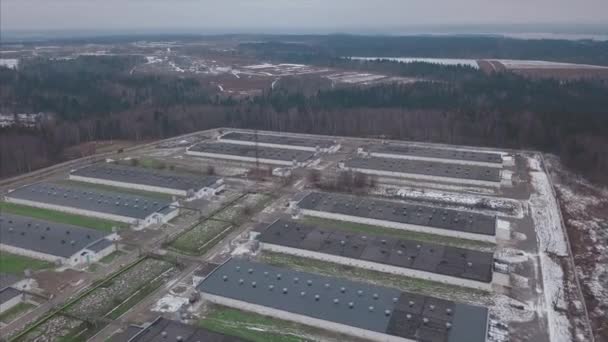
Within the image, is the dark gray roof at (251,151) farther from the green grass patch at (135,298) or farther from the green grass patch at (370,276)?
the green grass patch at (135,298)

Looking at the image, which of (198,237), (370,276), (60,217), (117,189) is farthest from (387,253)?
(117,189)

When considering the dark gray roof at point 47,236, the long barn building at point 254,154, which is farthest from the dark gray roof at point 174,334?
the long barn building at point 254,154

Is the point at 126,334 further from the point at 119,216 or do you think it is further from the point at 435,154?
the point at 435,154

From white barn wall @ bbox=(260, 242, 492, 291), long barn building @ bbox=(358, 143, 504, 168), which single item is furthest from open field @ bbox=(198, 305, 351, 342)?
long barn building @ bbox=(358, 143, 504, 168)

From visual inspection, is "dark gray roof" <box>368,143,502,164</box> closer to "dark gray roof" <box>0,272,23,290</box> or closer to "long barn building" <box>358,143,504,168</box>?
"long barn building" <box>358,143,504,168</box>

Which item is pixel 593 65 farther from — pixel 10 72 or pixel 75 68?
pixel 10 72

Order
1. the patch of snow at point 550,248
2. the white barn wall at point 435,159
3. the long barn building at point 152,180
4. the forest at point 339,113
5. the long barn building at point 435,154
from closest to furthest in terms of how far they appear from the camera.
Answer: the patch of snow at point 550,248, the long barn building at point 152,180, the white barn wall at point 435,159, the long barn building at point 435,154, the forest at point 339,113
